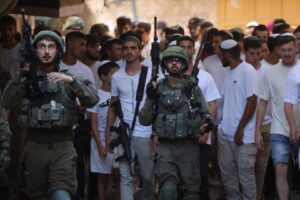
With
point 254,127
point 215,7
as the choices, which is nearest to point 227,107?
point 254,127

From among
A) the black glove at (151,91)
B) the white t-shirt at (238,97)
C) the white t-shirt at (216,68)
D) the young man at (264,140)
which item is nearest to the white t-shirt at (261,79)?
the young man at (264,140)

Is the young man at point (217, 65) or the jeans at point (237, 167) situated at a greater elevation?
the young man at point (217, 65)

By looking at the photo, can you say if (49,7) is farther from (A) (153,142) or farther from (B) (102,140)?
(A) (153,142)

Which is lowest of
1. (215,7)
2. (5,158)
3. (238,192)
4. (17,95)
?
(238,192)

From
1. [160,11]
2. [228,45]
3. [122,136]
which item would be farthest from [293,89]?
[160,11]

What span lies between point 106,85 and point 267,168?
247 cm

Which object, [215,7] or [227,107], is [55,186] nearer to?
[227,107]

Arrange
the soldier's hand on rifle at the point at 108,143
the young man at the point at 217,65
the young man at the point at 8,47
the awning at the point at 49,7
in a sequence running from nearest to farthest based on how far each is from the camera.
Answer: the soldier's hand on rifle at the point at 108,143 < the young man at the point at 217,65 < the young man at the point at 8,47 < the awning at the point at 49,7

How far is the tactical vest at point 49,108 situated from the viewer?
748 cm

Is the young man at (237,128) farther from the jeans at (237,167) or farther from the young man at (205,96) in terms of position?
the young man at (205,96)

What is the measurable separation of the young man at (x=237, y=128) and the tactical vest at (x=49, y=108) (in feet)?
7.78

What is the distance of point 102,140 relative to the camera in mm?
9414

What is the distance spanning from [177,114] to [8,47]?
3720 millimetres

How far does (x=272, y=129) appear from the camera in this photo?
29.2ft
